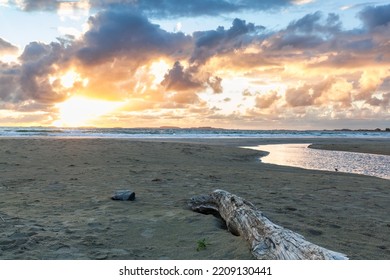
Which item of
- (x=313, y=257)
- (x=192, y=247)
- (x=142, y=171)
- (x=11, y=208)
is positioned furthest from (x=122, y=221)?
(x=142, y=171)

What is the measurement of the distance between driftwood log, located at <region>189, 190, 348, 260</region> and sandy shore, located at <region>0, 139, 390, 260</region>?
227 mm

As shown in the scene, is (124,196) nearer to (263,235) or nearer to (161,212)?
(161,212)

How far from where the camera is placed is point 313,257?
432cm

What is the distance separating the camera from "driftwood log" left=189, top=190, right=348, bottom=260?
4427 millimetres

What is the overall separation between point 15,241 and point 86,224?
1290 mm

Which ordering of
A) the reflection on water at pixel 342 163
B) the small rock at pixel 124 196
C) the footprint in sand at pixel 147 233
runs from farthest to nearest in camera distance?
the reflection on water at pixel 342 163, the small rock at pixel 124 196, the footprint in sand at pixel 147 233

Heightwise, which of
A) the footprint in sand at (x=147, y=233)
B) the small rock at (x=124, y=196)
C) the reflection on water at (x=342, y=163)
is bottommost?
the reflection on water at (x=342, y=163)

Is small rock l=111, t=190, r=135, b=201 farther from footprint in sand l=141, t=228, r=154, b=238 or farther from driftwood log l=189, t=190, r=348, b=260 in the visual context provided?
footprint in sand l=141, t=228, r=154, b=238

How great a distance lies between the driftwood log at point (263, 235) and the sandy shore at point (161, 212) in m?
0.23

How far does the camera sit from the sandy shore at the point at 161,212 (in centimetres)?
542

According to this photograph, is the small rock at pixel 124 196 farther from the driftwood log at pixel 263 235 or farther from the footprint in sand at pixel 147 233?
the footprint in sand at pixel 147 233

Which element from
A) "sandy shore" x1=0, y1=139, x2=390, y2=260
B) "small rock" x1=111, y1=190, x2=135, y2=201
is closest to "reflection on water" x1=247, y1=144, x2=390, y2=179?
"sandy shore" x1=0, y1=139, x2=390, y2=260

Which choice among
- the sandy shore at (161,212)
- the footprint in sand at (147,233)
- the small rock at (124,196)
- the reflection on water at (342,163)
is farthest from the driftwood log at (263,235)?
the reflection on water at (342,163)
